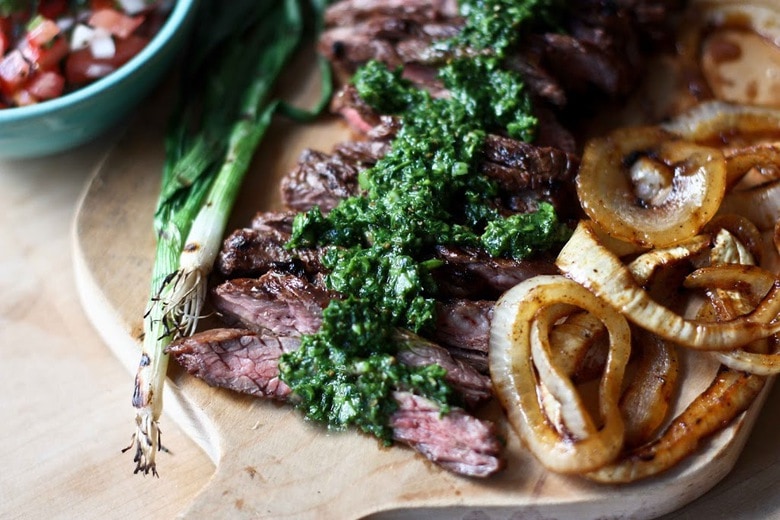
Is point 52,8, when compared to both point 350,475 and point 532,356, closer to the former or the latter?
point 350,475

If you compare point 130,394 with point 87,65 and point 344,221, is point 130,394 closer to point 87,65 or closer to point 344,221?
point 344,221

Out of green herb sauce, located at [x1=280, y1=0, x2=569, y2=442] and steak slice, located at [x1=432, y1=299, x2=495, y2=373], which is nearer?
green herb sauce, located at [x1=280, y1=0, x2=569, y2=442]

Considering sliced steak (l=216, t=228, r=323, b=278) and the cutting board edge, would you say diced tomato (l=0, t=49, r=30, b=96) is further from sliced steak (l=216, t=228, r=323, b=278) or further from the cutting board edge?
sliced steak (l=216, t=228, r=323, b=278)

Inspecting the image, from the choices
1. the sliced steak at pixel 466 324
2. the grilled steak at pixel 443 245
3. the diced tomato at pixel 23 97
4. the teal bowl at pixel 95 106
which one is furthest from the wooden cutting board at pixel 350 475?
the diced tomato at pixel 23 97

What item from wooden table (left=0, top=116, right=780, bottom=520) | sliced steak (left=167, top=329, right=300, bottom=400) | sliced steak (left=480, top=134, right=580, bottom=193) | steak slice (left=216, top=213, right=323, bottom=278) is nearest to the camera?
sliced steak (left=167, top=329, right=300, bottom=400)

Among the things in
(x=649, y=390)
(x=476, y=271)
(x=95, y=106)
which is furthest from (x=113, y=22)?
(x=649, y=390)

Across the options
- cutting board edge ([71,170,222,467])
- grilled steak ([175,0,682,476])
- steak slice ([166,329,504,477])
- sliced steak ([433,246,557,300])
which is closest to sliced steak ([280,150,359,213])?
grilled steak ([175,0,682,476])

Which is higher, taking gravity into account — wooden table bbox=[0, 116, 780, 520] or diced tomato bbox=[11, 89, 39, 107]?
diced tomato bbox=[11, 89, 39, 107]

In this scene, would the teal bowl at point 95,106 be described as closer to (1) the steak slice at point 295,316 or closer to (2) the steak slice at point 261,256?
(2) the steak slice at point 261,256
